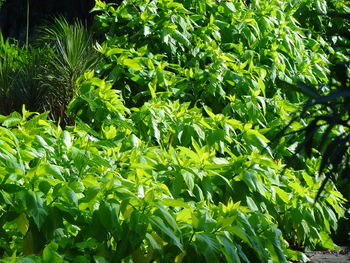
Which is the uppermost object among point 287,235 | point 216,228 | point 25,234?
point 216,228

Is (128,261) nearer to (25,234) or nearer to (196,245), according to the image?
(196,245)

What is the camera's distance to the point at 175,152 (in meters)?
4.39

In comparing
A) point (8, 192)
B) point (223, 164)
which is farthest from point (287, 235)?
point (8, 192)

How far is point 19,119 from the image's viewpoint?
172 inches

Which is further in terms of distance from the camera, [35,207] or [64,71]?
[64,71]

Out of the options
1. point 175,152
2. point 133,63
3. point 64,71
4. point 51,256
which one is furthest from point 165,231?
point 64,71

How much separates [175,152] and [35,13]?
943 cm

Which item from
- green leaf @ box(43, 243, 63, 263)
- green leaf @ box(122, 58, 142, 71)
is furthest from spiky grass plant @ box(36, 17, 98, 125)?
green leaf @ box(43, 243, 63, 263)

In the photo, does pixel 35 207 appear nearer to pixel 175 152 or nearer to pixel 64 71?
pixel 175 152

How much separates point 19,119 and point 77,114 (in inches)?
42.4

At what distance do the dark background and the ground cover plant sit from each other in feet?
17.3

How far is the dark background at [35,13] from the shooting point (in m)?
12.4

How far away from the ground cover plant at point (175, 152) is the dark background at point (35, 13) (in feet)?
17.3

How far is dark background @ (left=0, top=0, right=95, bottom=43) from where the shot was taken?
12367 mm
